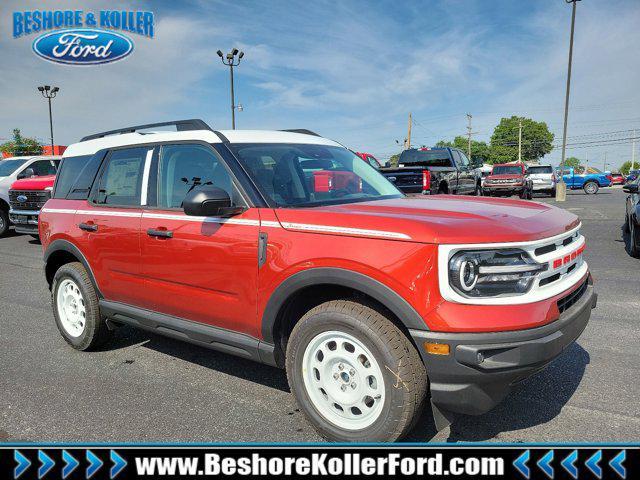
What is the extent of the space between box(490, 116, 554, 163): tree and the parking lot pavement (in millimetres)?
105722

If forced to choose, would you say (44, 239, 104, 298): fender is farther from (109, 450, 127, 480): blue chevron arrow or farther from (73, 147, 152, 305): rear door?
(109, 450, 127, 480): blue chevron arrow

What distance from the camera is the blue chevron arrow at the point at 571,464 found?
2.47 m

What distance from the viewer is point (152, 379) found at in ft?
12.9

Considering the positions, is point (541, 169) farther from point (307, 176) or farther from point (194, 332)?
point (194, 332)

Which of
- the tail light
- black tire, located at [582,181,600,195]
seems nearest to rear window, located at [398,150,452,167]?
the tail light

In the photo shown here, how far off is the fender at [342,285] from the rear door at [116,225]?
4.50 feet

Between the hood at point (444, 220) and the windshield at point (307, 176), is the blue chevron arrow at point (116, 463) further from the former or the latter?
the windshield at point (307, 176)

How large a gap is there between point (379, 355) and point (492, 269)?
72cm

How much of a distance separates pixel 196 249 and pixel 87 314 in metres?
1.71

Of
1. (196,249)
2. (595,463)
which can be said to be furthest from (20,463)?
(595,463)

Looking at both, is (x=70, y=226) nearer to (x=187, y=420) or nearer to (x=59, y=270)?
(x=59, y=270)

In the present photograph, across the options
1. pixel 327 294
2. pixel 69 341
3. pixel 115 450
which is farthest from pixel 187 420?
pixel 69 341

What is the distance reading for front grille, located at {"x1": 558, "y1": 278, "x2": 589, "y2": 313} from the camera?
2668 mm

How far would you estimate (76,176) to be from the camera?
4.69 meters
